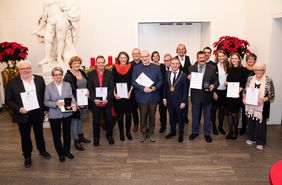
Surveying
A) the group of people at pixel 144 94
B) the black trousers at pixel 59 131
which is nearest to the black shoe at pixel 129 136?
the group of people at pixel 144 94

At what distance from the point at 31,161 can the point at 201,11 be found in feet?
18.4

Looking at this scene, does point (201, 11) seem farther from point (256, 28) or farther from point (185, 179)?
point (185, 179)

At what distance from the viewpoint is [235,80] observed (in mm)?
4246

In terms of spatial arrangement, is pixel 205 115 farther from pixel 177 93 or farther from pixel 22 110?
pixel 22 110

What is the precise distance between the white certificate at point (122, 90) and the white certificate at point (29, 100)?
4.24 ft

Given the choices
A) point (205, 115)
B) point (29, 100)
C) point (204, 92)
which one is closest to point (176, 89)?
point (204, 92)

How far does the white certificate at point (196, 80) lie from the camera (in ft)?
13.6

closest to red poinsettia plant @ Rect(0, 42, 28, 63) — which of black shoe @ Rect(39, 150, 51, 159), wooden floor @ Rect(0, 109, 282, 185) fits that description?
wooden floor @ Rect(0, 109, 282, 185)

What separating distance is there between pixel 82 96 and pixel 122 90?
656mm

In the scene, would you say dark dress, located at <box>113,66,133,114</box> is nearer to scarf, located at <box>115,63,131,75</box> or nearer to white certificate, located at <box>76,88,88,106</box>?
scarf, located at <box>115,63,131,75</box>

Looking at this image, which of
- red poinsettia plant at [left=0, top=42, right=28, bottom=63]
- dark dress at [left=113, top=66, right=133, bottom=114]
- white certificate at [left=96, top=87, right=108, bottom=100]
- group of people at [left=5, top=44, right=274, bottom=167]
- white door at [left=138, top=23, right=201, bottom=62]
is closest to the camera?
group of people at [left=5, top=44, right=274, bottom=167]

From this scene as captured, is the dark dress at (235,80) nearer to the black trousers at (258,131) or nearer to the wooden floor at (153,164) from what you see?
the black trousers at (258,131)

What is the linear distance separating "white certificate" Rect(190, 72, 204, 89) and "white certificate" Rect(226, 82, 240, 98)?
49cm

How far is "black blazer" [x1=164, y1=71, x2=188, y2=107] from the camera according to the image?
4.22 m
